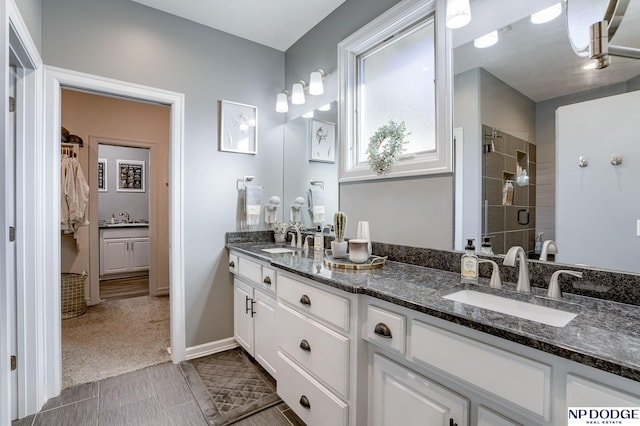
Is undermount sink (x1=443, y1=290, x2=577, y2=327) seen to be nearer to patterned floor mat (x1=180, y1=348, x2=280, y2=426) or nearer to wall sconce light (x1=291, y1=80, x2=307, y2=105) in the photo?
patterned floor mat (x1=180, y1=348, x2=280, y2=426)

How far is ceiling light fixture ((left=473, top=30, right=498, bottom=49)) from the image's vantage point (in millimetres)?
1441

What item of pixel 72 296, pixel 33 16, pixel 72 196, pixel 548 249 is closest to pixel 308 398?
pixel 548 249

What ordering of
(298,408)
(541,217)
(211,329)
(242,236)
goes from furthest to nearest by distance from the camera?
(242,236) < (211,329) < (298,408) < (541,217)

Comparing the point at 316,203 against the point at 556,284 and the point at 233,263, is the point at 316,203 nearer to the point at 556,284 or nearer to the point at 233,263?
the point at 233,263

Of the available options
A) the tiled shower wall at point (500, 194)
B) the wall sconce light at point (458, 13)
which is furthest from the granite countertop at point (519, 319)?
the wall sconce light at point (458, 13)

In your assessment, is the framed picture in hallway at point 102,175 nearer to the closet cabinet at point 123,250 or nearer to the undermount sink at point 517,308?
the closet cabinet at point 123,250

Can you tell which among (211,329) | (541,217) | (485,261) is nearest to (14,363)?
(211,329)

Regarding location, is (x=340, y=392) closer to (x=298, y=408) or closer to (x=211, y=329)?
(x=298, y=408)

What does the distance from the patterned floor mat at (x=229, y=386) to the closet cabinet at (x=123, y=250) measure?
3253 millimetres

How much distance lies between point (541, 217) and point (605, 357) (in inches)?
30.0

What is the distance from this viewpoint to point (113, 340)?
2.78 m

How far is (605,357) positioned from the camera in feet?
2.19

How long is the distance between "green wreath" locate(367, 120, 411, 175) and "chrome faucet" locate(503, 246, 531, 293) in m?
0.87

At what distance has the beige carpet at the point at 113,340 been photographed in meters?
2.31
